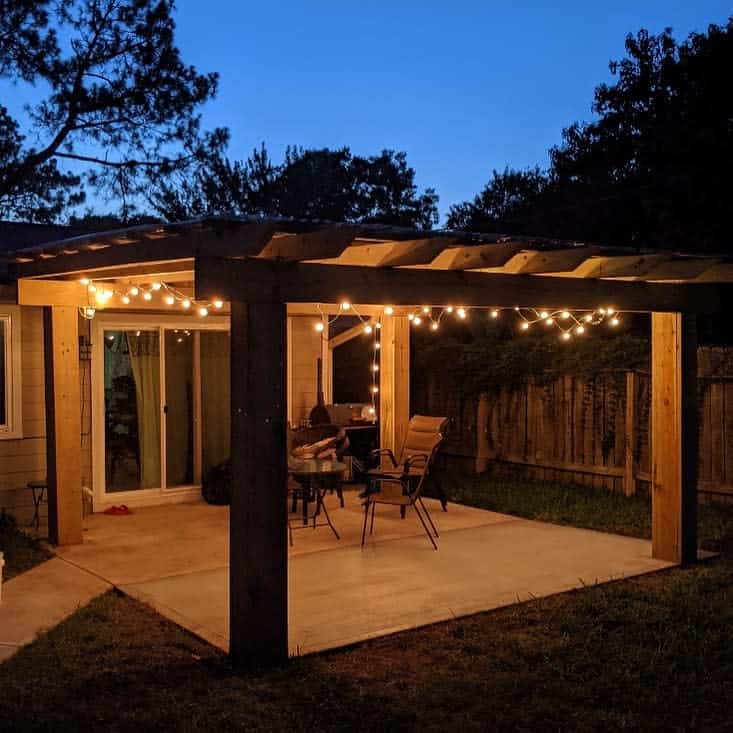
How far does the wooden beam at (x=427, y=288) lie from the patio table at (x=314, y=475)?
252 centimetres

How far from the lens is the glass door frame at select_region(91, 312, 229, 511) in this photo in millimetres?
8664

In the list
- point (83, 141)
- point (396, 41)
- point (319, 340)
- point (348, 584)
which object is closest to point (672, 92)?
point (319, 340)

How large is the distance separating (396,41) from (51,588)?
23.6 m

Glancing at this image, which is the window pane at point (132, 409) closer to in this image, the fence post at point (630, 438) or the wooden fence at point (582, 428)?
the wooden fence at point (582, 428)

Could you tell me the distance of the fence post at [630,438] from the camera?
9.29 metres

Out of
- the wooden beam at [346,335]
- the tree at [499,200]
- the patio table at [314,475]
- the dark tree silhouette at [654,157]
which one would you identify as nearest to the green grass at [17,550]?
the patio table at [314,475]

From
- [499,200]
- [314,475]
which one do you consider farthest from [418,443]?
[499,200]

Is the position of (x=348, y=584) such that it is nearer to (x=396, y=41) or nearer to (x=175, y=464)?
(x=175, y=464)

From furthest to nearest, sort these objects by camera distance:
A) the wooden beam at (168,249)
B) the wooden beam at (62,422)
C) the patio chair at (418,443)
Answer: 1. the patio chair at (418,443)
2. the wooden beam at (62,422)
3. the wooden beam at (168,249)

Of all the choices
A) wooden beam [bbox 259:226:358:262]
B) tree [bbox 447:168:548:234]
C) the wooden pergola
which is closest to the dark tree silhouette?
tree [bbox 447:168:548:234]

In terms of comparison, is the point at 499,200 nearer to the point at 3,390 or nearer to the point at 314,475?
the point at 314,475

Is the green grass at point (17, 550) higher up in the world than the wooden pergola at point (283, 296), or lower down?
lower down

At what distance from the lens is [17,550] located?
6938mm

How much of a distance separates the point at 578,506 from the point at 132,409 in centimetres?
456
